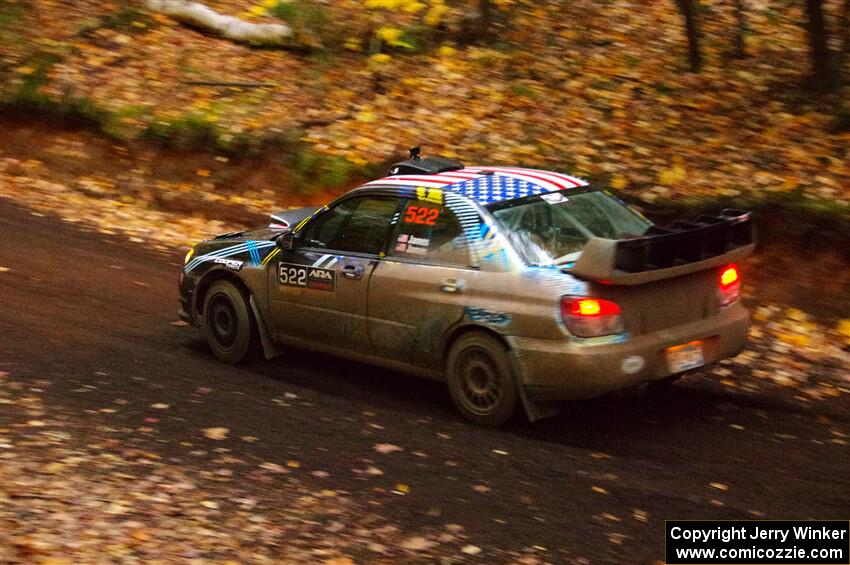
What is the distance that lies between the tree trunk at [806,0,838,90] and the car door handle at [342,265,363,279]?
24.4 ft

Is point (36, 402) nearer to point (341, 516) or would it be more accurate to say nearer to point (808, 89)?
point (341, 516)

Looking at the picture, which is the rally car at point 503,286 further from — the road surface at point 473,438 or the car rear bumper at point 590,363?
the road surface at point 473,438

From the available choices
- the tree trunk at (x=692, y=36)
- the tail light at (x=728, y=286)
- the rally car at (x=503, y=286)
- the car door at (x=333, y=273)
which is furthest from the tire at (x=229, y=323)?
the tree trunk at (x=692, y=36)

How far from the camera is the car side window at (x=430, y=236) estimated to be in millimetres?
6829

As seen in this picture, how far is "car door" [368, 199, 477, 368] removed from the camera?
679 centimetres

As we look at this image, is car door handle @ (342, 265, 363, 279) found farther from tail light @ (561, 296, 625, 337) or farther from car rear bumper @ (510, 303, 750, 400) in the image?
tail light @ (561, 296, 625, 337)

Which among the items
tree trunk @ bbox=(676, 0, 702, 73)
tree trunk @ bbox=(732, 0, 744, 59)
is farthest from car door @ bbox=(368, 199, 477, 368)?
tree trunk @ bbox=(732, 0, 744, 59)

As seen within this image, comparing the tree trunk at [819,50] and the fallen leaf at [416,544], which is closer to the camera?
the fallen leaf at [416,544]

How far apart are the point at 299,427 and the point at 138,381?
4.90 feet

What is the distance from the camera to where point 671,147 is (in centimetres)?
Result: 1205

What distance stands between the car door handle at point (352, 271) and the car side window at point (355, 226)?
5.0 inches

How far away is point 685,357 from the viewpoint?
662 centimetres

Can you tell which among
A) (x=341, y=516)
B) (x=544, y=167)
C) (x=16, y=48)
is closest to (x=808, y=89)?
(x=544, y=167)

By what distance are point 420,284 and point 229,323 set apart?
2.09 metres
